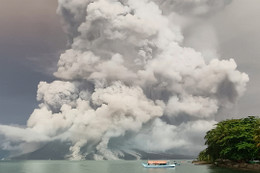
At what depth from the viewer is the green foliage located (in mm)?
133375

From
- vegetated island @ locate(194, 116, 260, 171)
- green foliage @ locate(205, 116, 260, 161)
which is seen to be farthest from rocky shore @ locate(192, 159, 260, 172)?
green foliage @ locate(205, 116, 260, 161)

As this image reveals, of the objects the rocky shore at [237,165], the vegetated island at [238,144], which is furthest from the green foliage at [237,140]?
the rocky shore at [237,165]

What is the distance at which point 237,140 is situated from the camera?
141m

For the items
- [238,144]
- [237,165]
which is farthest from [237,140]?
[237,165]

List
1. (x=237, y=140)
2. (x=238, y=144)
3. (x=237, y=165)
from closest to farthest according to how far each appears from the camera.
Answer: (x=238, y=144), (x=237, y=140), (x=237, y=165)

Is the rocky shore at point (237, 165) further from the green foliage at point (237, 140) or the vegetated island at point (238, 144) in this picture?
the green foliage at point (237, 140)

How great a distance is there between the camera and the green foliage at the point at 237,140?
133375 mm

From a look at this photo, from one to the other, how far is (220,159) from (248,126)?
32137mm

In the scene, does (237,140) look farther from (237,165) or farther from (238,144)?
(237,165)

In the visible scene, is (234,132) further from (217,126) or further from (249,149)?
(217,126)

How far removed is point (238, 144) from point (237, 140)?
3.44m

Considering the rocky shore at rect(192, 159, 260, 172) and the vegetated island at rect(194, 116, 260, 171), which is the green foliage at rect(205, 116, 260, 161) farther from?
the rocky shore at rect(192, 159, 260, 172)

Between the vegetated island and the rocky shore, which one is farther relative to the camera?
the vegetated island

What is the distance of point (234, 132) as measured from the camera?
143750 millimetres
